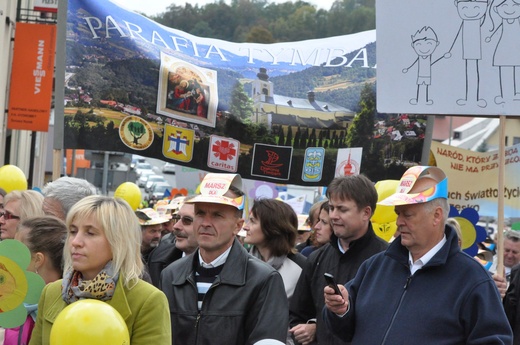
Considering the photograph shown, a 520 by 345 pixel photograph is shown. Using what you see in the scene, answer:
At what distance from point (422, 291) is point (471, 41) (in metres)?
2.31

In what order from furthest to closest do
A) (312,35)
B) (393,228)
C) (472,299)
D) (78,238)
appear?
(312,35)
(393,228)
(472,299)
(78,238)

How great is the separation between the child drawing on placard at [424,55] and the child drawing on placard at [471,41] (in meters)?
0.12

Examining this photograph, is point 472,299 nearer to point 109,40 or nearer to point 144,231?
point 144,231

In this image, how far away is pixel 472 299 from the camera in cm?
484

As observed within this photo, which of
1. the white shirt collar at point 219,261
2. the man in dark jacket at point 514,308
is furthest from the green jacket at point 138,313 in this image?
the man in dark jacket at point 514,308

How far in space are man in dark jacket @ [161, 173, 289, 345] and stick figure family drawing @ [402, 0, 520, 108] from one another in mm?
1711

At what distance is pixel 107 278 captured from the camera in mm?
4375

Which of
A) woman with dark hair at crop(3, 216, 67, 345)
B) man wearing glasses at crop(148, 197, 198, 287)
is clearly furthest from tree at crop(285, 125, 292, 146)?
woman with dark hair at crop(3, 216, 67, 345)

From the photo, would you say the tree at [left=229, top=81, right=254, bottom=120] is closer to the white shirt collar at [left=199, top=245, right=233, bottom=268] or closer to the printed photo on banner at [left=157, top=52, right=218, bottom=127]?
the printed photo on banner at [left=157, top=52, right=218, bottom=127]

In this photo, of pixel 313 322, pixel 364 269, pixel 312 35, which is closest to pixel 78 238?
pixel 364 269

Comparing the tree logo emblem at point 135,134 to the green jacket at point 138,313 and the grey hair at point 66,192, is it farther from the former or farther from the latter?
the green jacket at point 138,313

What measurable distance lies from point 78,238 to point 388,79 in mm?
2884

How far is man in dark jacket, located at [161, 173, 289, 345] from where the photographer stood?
5.32 meters

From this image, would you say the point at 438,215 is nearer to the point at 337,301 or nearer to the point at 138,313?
the point at 337,301
